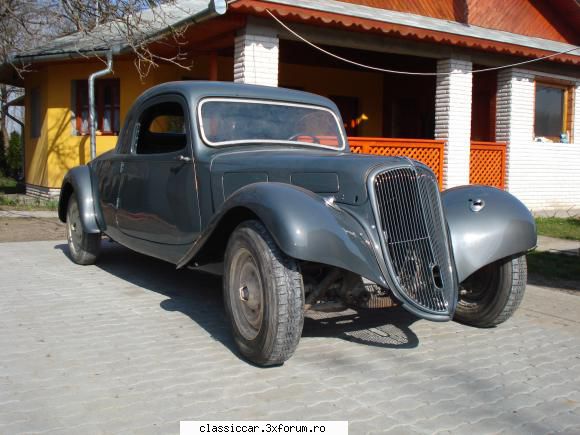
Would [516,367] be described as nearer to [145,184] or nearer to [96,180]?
[145,184]

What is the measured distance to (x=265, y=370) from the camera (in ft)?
11.4

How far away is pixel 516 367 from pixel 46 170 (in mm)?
12427

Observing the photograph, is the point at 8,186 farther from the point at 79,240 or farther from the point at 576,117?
the point at 576,117

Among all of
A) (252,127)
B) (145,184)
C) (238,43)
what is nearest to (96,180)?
(145,184)

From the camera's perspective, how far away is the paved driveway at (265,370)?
114 inches

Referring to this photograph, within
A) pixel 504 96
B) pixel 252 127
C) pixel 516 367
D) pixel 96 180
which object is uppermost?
pixel 504 96

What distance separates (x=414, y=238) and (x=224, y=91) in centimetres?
211

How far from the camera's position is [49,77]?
44.8 feet

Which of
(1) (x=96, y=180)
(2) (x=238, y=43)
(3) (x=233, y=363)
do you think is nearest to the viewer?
(3) (x=233, y=363)

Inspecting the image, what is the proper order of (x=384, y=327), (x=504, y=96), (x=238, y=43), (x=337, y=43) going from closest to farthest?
(x=384, y=327), (x=238, y=43), (x=337, y=43), (x=504, y=96)

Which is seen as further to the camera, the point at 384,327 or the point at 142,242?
the point at 142,242

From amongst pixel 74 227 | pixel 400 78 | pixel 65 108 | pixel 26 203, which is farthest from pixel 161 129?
pixel 400 78

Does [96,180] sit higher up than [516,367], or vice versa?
[96,180]

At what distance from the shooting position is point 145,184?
17.0ft
